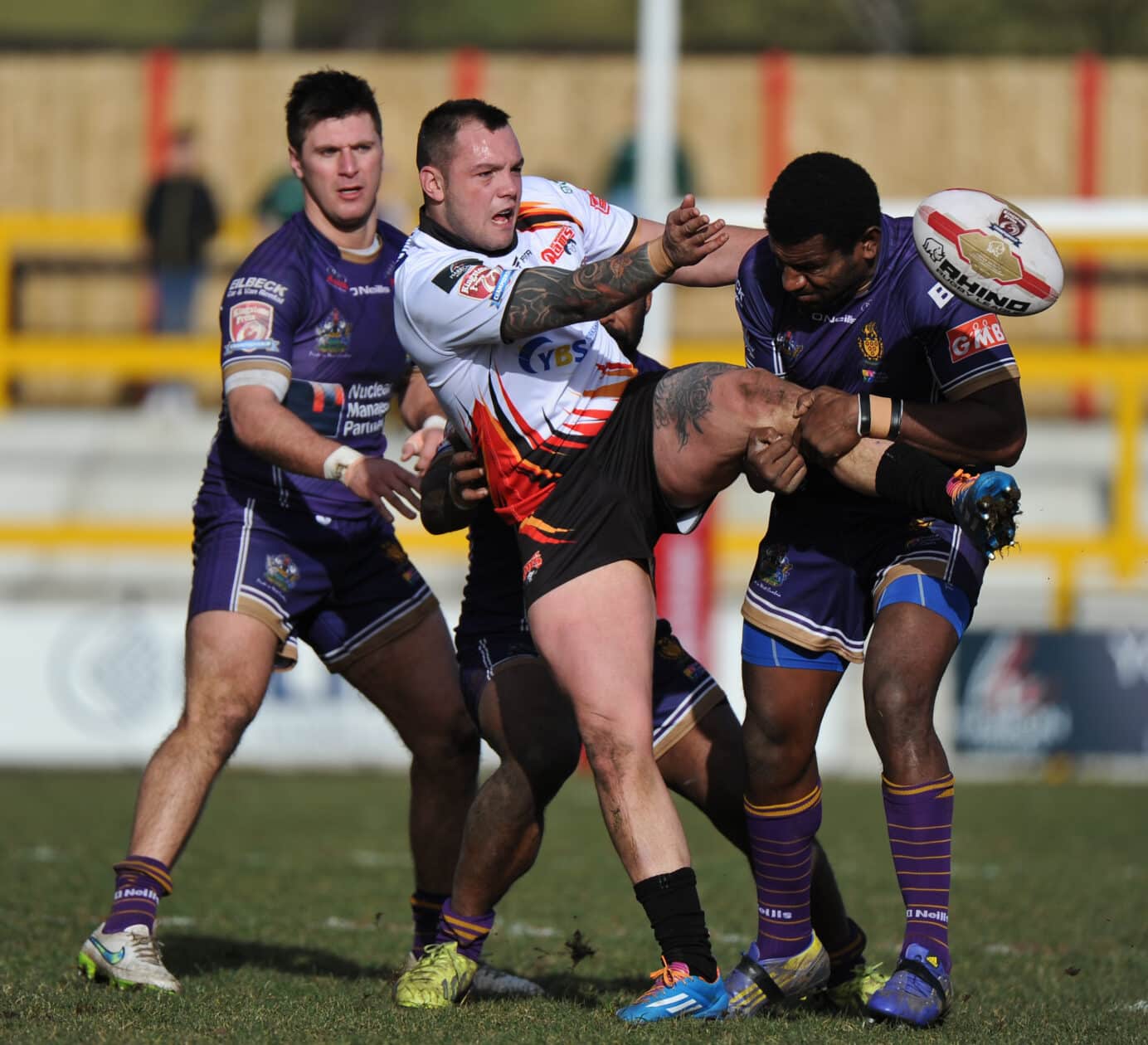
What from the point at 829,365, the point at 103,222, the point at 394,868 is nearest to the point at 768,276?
the point at 829,365

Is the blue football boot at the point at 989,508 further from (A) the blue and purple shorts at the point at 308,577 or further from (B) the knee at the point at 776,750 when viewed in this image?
(A) the blue and purple shorts at the point at 308,577

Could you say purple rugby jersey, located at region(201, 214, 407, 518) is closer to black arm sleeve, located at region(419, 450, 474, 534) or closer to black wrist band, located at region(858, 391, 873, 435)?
black arm sleeve, located at region(419, 450, 474, 534)

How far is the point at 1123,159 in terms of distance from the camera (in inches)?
712

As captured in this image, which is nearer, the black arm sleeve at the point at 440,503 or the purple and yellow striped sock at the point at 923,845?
the purple and yellow striped sock at the point at 923,845

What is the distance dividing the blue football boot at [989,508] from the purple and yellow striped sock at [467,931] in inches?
66.8

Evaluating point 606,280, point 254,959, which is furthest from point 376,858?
point 606,280

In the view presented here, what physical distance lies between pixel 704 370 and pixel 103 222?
38.6ft

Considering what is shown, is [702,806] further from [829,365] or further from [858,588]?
[829,365]

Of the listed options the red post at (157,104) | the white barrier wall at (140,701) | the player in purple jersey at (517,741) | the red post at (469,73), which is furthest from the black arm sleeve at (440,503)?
the red post at (157,104)

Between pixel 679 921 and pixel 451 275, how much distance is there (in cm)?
170

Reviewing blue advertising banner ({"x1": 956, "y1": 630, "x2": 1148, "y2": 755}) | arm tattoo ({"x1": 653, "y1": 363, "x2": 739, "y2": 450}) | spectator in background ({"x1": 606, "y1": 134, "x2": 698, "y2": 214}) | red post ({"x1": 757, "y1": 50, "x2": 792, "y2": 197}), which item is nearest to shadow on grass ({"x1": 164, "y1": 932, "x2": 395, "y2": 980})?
arm tattoo ({"x1": 653, "y1": 363, "x2": 739, "y2": 450})

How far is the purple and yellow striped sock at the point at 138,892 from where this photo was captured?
511cm

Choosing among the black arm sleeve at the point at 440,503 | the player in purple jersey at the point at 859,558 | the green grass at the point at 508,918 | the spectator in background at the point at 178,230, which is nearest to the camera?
the green grass at the point at 508,918

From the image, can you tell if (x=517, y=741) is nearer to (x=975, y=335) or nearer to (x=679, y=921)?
(x=679, y=921)
